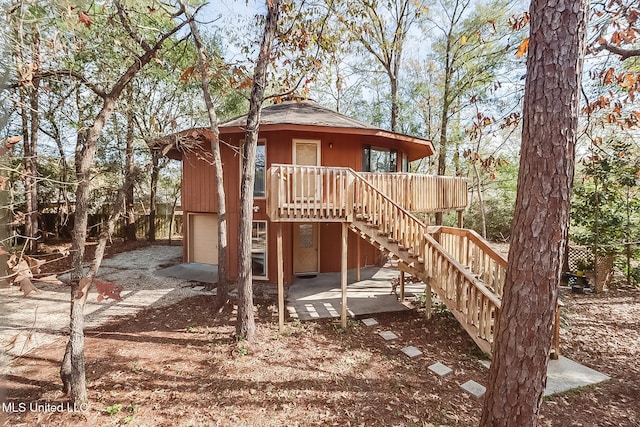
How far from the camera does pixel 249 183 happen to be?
5664 mm

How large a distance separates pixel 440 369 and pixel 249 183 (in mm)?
4631

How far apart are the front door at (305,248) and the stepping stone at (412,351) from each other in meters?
5.20

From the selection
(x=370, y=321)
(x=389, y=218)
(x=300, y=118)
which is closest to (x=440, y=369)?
(x=370, y=321)

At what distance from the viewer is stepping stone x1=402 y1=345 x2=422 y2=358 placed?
16.9 ft

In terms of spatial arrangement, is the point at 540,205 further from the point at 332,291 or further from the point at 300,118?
the point at 300,118

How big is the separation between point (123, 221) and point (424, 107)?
2042 cm

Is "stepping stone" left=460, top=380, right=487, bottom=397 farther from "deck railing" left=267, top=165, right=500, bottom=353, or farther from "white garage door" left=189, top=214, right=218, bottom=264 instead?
"white garage door" left=189, top=214, right=218, bottom=264

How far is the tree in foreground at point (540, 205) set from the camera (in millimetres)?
2461

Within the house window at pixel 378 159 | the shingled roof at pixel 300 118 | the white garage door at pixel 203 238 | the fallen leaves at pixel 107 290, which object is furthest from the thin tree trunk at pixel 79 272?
the house window at pixel 378 159

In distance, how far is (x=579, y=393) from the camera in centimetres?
410

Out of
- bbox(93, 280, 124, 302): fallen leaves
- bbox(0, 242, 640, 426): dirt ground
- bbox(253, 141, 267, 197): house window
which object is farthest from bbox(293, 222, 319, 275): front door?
bbox(93, 280, 124, 302): fallen leaves

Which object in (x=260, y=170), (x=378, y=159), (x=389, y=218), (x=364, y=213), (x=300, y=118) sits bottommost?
(x=389, y=218)

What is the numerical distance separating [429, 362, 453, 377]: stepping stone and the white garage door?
8729 millimetres

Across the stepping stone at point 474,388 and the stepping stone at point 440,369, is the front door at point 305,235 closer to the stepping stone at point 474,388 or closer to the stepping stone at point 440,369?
the stepping stone at point 440,369
